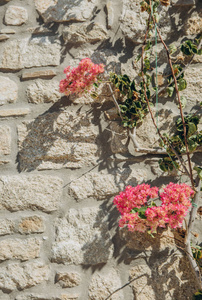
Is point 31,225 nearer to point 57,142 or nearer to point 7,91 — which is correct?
point 57,142

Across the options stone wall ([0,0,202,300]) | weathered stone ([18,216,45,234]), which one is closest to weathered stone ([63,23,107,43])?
stone wall ([0,0,202,300])

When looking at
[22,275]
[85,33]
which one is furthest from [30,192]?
[85,33]

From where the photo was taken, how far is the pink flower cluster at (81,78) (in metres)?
1.43

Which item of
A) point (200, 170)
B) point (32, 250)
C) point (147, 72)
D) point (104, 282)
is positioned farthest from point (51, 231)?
point (147, 72)

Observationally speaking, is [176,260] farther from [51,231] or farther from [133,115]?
[133,115]

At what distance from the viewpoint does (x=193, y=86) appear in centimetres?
163

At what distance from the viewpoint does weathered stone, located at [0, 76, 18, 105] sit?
1577 millimetres

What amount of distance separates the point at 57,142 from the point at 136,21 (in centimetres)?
81

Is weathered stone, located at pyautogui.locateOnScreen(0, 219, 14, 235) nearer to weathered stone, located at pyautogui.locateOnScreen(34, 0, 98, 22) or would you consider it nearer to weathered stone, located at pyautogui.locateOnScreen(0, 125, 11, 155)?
weathered stone, located at pyautogui.locateOnScreen(0, 125, 11, 155)

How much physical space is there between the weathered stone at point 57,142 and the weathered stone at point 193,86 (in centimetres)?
56

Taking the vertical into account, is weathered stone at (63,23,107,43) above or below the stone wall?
above

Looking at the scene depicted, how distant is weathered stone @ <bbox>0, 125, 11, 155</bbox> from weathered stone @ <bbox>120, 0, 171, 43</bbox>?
843 mm

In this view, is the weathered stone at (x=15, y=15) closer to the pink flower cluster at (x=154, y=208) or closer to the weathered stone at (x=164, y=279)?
the pink flower cluster at (x=154, y=208)

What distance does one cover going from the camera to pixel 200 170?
147cm
